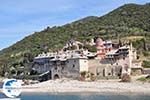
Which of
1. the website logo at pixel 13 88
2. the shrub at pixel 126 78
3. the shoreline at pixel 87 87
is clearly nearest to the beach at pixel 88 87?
the shoreline at pixel 87 87

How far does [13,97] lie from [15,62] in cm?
9516

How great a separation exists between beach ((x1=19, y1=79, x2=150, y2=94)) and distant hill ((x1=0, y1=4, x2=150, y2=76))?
2746 centimetres

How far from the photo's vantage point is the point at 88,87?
71062mm

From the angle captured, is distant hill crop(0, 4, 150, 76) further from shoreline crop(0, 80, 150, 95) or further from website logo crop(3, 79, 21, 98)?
website logo crop(3, 79, 21, 98)

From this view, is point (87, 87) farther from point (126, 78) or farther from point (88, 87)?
point (126, 78)

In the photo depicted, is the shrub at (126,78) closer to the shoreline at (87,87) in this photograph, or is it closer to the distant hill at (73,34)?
the shoreline at (87,87)

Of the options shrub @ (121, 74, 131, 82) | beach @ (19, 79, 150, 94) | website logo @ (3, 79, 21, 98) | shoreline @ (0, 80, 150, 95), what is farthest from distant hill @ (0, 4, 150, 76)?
website logo @ (3, 79, 21, 98)

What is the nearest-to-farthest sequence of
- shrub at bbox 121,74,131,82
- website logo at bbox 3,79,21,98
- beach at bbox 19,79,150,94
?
website logo at bbox 3,79,21,98
beach at bbox 19,79,150,94
shrub at bbox 121,74,131,82

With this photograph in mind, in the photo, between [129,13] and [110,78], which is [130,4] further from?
[110,78]

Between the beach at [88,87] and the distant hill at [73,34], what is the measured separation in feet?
90.1

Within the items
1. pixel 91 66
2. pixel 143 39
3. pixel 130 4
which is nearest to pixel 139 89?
pixel 91 66

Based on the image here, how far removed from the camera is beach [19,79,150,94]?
211 ft

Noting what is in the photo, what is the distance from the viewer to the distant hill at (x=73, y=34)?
11597 centimetres

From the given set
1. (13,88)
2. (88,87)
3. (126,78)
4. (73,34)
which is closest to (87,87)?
(88,87)
